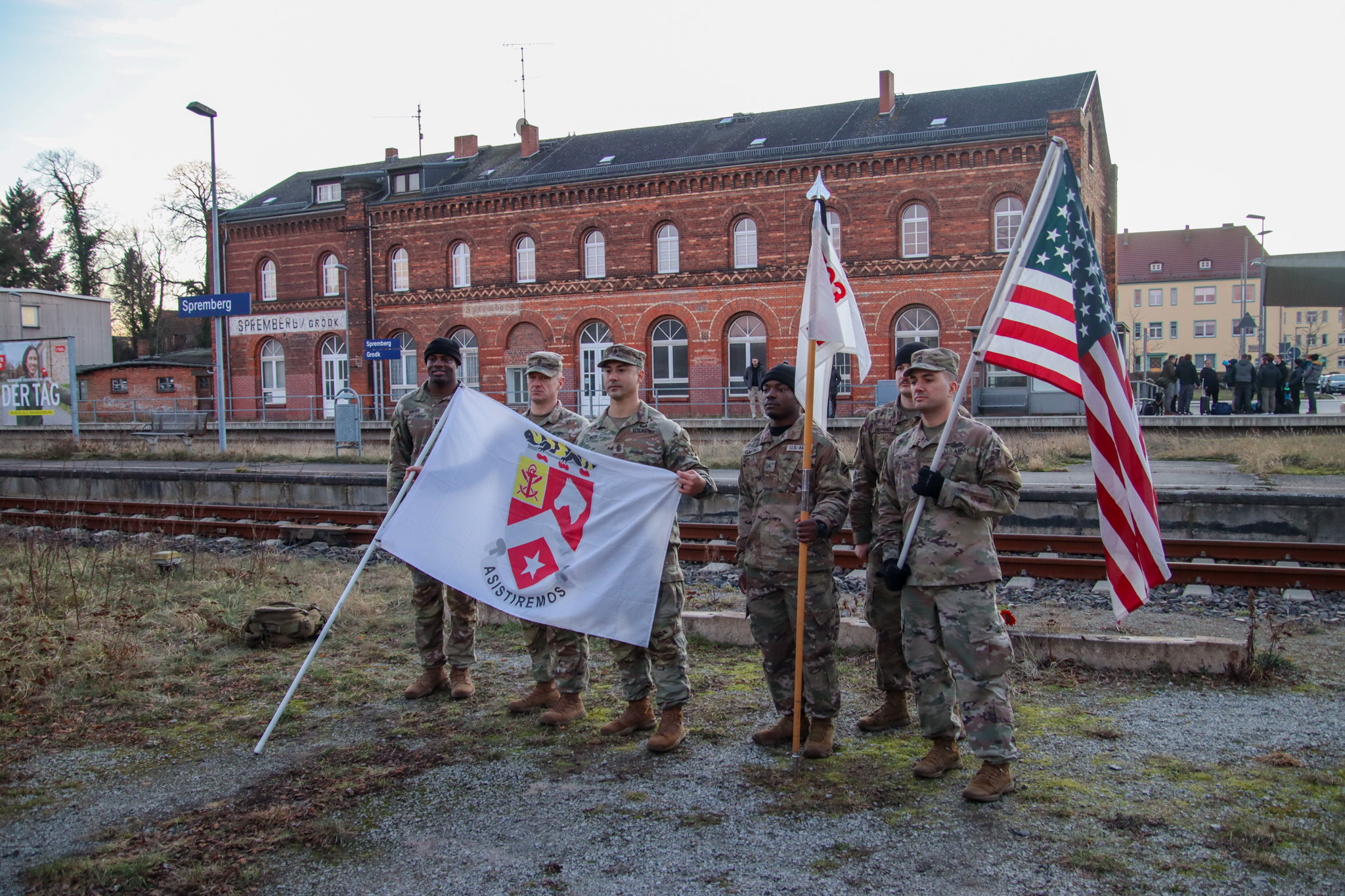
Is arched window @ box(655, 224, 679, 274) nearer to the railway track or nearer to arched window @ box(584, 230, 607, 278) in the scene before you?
arched window @ box(584, 230, 607, 278)

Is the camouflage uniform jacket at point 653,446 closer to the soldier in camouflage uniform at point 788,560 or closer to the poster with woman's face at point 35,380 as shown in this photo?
the soldier in camouflage uniform at point 788,560

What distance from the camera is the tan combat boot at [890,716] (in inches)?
212

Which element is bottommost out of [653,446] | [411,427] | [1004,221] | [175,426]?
[175,426]

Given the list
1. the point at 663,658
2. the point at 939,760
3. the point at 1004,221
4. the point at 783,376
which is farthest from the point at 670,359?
the point at 939,760

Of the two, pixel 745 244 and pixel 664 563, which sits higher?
pixel 745 244

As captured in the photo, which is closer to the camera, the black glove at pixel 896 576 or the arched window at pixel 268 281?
the black glove at pixel 896 576

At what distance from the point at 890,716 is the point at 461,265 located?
116 feet

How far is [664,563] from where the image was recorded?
5.47 m

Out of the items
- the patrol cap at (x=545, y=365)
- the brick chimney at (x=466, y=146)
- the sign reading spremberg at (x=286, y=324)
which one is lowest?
the patrol cap at (x=545, y=365)

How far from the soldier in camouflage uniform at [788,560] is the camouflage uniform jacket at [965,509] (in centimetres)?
47

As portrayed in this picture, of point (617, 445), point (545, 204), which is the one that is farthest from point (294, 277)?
point (617, 445)

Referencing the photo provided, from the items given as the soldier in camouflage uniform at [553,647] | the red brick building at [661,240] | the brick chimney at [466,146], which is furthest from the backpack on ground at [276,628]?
the brick chimney at [466,146]

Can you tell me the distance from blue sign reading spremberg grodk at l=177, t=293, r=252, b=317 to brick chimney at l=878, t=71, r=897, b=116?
76.1 feet

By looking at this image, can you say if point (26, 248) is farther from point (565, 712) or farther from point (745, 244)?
point (565, 712)
